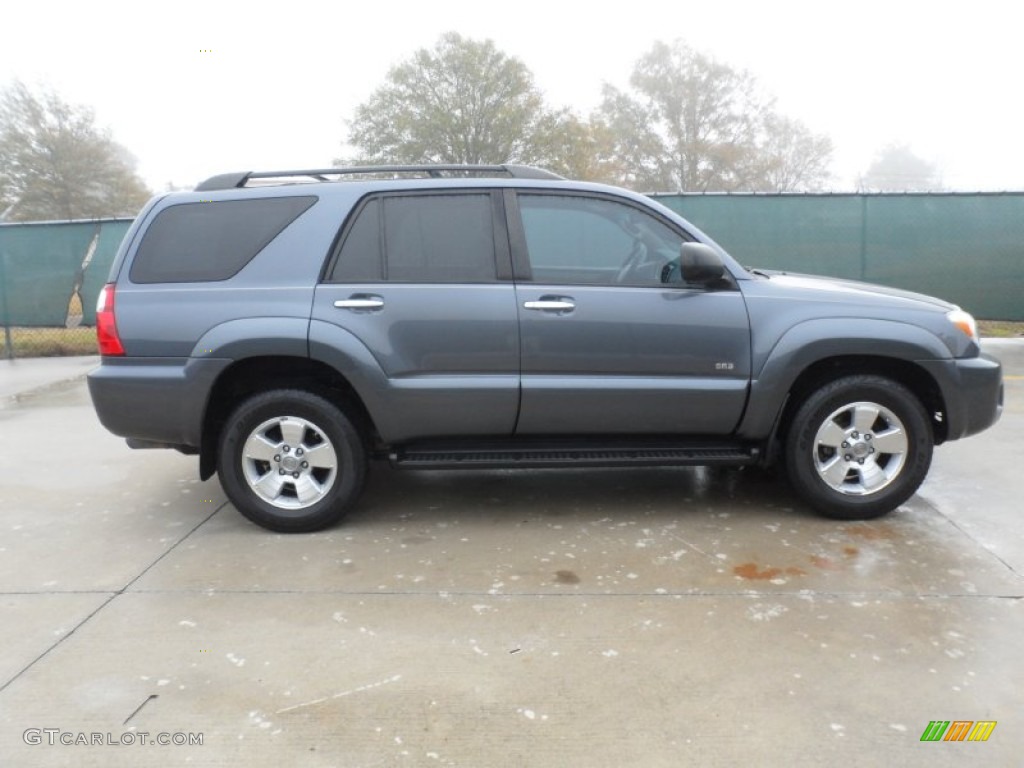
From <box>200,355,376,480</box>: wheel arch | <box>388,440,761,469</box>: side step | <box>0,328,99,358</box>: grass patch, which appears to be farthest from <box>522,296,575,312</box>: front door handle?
<box>0,328,99,358</box>: grass patch

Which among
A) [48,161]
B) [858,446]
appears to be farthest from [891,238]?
[48,161]

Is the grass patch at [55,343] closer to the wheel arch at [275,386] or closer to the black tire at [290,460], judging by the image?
the wheel arch at [275,386]

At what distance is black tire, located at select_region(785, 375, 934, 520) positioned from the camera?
14.3ft

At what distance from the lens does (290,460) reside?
4375 mm

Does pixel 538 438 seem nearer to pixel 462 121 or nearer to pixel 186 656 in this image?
pixel 186 656

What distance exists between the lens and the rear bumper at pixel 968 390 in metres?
4.35

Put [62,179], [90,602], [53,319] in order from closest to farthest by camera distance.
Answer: [90,602], [53,319], [62,179]

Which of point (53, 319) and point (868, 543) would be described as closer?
point (868, 543)

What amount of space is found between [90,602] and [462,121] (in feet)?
92.1

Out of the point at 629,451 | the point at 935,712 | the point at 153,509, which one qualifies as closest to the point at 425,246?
the point at 629,451

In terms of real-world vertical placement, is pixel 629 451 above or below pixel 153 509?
above

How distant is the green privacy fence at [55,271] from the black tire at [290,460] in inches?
317

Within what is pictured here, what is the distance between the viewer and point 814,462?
4402 millimetres

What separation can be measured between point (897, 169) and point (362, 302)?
415ft
